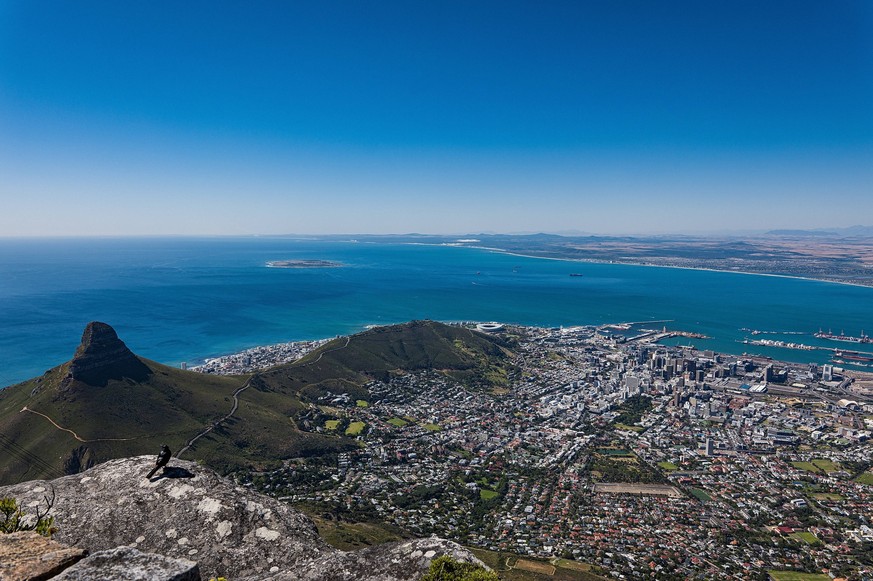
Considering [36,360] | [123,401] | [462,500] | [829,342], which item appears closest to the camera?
[462,500]

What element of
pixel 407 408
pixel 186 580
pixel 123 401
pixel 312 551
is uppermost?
pixel 186 580

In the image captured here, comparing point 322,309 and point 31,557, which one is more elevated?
point 31,557

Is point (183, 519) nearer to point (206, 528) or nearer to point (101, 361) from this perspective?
point (206, 528)

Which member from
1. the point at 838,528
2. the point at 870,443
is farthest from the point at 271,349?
the point at 870,443

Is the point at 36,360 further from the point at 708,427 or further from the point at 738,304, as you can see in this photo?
the point at 738,304

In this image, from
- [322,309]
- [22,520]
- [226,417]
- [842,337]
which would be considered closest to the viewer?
[22,520]

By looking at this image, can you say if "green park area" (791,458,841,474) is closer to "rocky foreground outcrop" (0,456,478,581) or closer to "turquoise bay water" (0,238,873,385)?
"turquoise bay water" (0,238,873,385)

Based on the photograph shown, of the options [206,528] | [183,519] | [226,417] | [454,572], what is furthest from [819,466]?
[226,417]

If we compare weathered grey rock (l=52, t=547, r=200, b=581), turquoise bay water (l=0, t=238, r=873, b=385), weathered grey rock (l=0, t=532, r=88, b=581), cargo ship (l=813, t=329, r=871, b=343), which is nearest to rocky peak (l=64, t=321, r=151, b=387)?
turquoise bay water (l=0, t=238, r=873, b=385)
